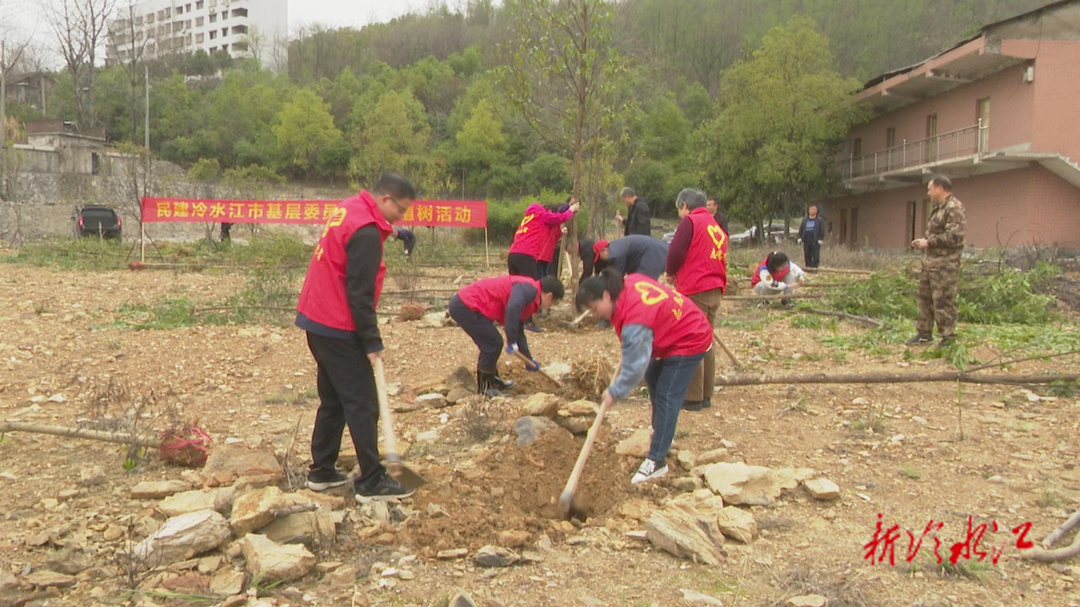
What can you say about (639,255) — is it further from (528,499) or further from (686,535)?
(686,535)

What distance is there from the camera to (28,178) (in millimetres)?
34781

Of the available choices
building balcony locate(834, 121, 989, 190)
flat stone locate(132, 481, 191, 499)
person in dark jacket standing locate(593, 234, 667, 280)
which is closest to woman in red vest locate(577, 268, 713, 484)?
flat stone locate(132, 481, 191, 499)

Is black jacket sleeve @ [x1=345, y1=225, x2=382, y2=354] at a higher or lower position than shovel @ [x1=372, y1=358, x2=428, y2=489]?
Answer: higher

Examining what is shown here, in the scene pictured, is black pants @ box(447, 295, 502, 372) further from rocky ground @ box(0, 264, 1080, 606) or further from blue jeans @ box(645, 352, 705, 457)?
blue jeans @ box(645, 352, 705, 457)

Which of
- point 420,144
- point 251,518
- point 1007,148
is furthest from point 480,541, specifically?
point 420,144

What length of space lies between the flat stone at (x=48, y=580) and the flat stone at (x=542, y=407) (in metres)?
2.54


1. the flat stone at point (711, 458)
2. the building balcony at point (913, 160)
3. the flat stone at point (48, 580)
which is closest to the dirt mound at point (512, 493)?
the flat stone at point (711, 458)

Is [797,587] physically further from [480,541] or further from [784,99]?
[784,99]

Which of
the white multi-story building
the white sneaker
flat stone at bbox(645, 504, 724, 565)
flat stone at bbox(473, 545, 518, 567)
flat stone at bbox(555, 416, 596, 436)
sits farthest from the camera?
the white multi-story building

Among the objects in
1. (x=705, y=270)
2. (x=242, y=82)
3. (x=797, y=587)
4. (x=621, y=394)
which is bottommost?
(x=797, y=587)

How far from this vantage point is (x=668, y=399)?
4.12m

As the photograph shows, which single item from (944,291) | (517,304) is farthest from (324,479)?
(944,291)

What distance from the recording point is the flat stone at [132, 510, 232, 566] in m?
2.93

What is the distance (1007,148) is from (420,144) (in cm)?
2462
